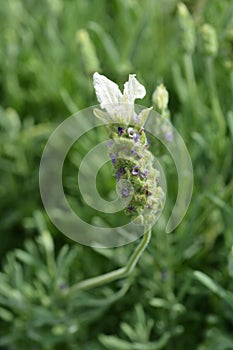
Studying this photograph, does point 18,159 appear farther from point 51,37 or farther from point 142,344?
point 142,344

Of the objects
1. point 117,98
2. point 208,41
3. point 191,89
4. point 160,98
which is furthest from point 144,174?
point 191,89

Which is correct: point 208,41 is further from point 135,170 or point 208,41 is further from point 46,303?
point 46,303

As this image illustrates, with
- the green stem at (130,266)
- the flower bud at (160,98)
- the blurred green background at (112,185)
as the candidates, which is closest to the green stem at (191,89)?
the blurred green background at (112,185)

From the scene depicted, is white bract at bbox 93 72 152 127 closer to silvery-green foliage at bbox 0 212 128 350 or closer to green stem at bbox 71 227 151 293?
green stem at bbox 71 227 151 293

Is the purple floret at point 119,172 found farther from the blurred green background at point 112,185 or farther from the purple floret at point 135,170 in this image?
the blurred green background at point 112,185

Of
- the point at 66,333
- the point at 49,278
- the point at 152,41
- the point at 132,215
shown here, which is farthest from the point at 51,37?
the point at 132,215

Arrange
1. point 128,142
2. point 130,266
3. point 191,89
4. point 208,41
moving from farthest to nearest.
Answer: point 191,89
point 208,41
point 130,266
point 128,142

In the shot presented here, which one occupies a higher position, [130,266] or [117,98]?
[117,98]
